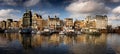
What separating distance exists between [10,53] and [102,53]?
678 inches

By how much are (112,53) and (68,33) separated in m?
83.7

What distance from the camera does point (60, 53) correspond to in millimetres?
42875

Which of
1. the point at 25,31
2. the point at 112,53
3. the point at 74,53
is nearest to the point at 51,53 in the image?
the point at 74,53

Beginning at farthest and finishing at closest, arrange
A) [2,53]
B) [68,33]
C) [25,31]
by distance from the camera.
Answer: [25,31] → [68,33] → [2,53]

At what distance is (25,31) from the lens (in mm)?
147125

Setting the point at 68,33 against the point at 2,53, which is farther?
the point at 68,33

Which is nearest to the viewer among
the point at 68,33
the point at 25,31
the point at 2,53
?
the point at 2,53

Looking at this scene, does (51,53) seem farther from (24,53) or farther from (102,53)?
(102,53)

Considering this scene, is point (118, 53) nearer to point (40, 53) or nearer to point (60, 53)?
point (60, 53)

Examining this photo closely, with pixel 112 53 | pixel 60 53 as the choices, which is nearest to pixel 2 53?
pixel 60 53

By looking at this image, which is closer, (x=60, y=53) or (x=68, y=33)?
(x=60, y=53)

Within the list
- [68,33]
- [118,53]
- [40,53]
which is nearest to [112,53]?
[118,53]

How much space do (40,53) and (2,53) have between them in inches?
270

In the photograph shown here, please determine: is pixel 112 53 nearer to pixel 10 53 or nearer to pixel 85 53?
pixel 85 53
